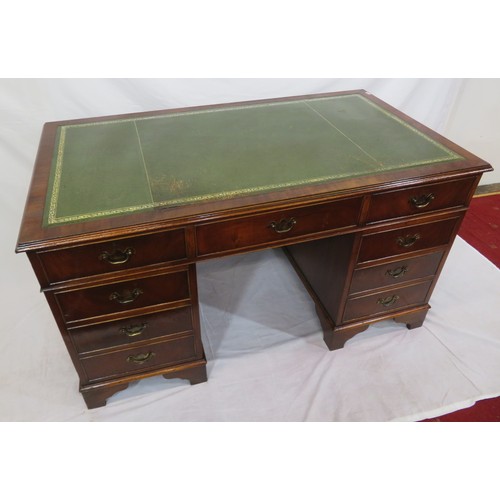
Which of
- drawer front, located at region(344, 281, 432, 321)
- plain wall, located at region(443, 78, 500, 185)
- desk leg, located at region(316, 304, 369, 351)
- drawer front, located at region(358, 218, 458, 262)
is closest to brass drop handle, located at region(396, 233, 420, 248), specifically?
drawer front, located at region(358, 218, 458, 262)

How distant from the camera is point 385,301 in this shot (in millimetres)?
1706

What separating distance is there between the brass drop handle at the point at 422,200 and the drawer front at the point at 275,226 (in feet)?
0.66

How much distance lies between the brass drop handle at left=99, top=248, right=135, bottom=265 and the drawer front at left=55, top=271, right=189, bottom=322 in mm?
88

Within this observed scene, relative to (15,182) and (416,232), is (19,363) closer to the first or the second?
(15,182)

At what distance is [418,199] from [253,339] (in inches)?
33.8

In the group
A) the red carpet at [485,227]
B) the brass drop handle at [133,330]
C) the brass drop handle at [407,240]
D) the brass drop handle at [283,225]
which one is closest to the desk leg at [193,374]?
the brass drop handle at [133,330]

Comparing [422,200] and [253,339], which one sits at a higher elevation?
[422,200]

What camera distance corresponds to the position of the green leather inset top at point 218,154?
1.22 m

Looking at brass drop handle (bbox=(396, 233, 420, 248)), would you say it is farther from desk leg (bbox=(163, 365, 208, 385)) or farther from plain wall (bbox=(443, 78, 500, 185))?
plain wall (bbox=(443, 78, 500, 185))

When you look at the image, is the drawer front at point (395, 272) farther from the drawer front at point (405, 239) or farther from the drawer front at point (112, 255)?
the drawer front at point (112, 255)

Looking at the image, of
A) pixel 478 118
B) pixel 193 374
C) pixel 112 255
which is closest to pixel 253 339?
pixel 193 374

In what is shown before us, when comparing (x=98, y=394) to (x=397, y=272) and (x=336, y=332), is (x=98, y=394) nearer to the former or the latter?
(x=336, y=332)

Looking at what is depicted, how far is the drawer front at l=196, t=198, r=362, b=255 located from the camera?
122 cm

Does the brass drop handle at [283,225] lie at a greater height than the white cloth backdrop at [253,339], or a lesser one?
greater
